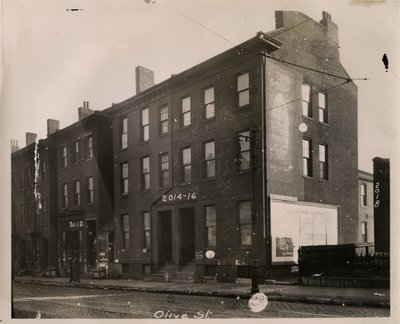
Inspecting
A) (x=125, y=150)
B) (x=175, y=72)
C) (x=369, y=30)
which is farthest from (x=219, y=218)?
(x=369, y=30)

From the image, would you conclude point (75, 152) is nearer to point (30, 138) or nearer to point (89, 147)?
point (89, 147)

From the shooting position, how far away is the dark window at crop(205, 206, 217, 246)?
13.1 meters

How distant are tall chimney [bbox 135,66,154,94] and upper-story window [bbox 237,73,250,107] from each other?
8.66 feet

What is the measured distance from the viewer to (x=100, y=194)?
13.7 meters

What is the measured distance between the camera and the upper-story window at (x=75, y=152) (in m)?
11.4

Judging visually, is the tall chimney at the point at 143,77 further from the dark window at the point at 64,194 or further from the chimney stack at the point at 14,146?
the dark window at the point at 64,194

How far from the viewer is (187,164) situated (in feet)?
43.3

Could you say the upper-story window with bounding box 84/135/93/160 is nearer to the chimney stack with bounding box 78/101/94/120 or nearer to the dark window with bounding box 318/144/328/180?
the chimney stack with bounding box 78/101/94/120

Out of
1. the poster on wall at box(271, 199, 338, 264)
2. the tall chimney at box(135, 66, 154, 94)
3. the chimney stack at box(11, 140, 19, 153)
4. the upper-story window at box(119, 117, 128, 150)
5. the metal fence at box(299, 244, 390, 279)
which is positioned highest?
the tall chimney at box(135, 66, 154, 94)

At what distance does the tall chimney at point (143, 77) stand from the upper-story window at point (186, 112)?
1868 mm

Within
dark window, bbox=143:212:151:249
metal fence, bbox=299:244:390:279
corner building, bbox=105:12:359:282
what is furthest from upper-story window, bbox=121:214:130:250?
metal fence, bbox=299:244:390:279

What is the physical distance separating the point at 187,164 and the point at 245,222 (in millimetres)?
2252

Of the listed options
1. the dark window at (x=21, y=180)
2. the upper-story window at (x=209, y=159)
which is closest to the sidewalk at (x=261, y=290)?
the dark window at (x=21, y=180)

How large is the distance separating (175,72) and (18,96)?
2852 mm
